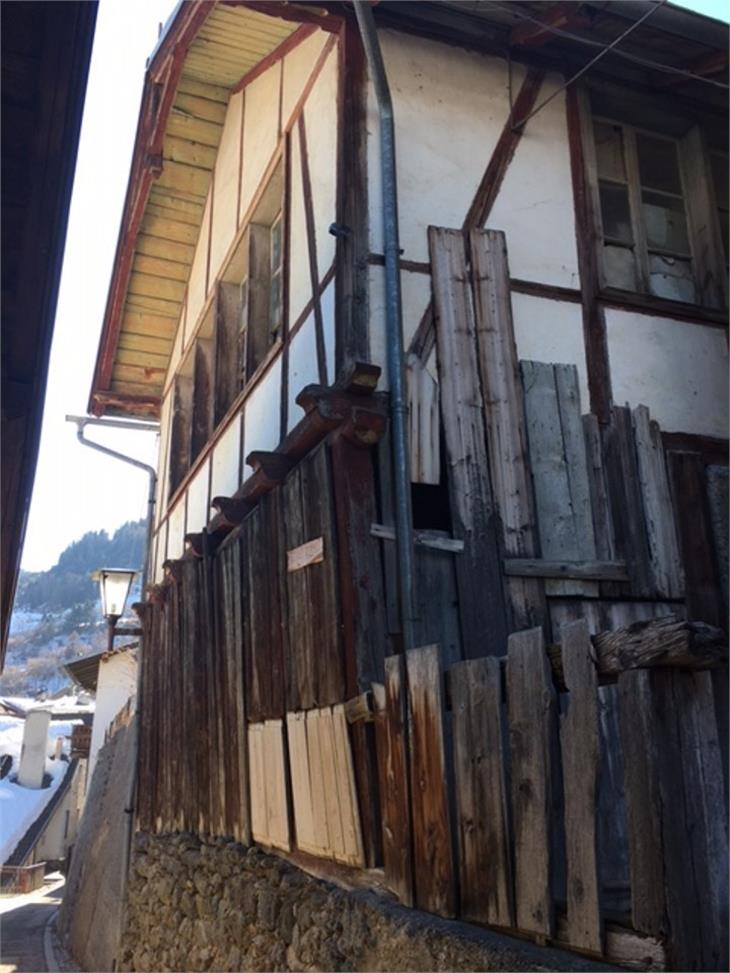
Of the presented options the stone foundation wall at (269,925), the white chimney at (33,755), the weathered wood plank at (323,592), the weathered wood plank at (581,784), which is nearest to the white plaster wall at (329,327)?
the weathered wood plank at (323,592)

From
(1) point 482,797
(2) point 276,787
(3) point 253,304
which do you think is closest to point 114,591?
(3) point 253,304

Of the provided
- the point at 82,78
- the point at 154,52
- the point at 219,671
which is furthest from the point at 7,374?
the point at 154,52

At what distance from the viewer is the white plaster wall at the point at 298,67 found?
623 centimetres

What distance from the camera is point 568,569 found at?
472 cm

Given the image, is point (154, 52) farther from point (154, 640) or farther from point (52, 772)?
point (52, 772)

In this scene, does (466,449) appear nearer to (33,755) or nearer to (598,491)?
(598,491)

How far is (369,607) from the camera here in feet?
14.4

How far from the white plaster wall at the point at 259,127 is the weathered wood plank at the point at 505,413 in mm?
2582

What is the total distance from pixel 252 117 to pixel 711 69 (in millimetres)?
3712

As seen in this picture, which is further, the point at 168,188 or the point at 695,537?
the point at 168,188

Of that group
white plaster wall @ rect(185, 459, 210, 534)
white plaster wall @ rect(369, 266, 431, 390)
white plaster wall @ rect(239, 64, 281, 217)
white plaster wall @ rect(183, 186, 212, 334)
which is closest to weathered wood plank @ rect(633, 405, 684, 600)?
white plaster wall @ rect(369, 266, 431, 390)

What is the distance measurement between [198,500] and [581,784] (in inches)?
236

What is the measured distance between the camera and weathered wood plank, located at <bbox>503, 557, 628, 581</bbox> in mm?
4617

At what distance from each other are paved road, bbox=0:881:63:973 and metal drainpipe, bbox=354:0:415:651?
7.89 metres
